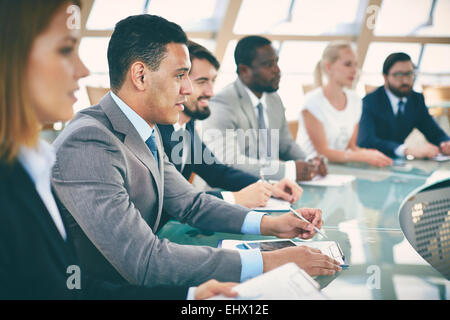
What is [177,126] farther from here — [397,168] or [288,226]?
[397,168]

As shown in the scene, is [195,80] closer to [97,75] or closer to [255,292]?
[255,292]

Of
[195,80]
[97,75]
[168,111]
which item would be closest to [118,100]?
[168,111]

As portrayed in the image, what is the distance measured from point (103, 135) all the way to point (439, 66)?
36.1 ft

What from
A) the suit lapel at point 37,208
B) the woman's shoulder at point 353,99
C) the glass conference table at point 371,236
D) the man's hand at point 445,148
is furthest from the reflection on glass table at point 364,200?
the woman's shoulder at point 353,99

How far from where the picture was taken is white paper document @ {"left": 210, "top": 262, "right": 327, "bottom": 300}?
38.2 inches

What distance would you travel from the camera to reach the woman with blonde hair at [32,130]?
79cm

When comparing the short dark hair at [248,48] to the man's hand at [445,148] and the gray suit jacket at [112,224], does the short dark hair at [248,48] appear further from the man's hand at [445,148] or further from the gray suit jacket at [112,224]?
the gray suit jacket at [112,224]

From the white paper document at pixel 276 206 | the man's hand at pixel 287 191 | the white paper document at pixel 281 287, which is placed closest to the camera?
the white paper document at pixel 281 287

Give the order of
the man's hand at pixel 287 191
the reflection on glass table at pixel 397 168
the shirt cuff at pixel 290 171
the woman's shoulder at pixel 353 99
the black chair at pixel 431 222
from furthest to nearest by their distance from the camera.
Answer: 1. the woman's shoulder at pixel 353 99
2. the reflection on glass table at pixel 397 168
3. the shirt cuff at pixel 290 171
4. the black chair at pixel 431 222
5. the man's hand at pixel 287 191

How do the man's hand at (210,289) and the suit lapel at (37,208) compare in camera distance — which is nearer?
the suit lapel at (37,208)

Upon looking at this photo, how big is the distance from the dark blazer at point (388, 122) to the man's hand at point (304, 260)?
237 centimetres

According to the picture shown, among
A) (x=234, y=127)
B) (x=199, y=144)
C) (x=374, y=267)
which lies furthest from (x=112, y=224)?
(x=234, y=127)

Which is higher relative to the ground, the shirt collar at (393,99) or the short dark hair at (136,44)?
the shirt collar at (393,99)

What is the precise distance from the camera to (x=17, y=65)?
793 mm
